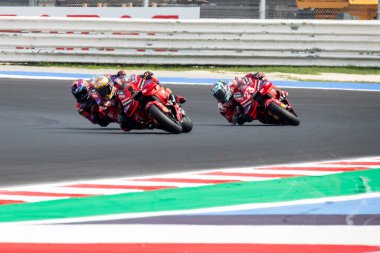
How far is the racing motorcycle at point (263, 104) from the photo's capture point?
12.6 m

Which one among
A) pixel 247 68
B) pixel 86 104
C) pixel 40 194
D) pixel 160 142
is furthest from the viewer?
pixel 247 68

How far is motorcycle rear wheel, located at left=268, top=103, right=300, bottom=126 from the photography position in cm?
1262

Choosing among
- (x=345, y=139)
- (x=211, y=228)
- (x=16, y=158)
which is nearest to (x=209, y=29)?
(x=345, y=139)

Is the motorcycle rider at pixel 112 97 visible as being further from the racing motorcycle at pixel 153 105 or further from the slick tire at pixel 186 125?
the slick tire at pixel 186 125

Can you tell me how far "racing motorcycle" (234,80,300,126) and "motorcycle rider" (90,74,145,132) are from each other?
66.9 inches

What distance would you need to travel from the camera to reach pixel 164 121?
11188 millimetres

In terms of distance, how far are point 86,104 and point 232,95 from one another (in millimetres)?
2079

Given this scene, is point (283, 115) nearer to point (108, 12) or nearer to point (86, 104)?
point (86, 104)

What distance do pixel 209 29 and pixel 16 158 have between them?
12.9 metres

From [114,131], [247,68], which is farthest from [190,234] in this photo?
[247,68]

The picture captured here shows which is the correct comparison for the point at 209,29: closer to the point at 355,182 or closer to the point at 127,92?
the point at 127,92

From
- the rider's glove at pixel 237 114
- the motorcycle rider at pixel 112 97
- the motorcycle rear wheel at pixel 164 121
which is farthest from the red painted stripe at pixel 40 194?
the rider's glove at pixel 237 114
